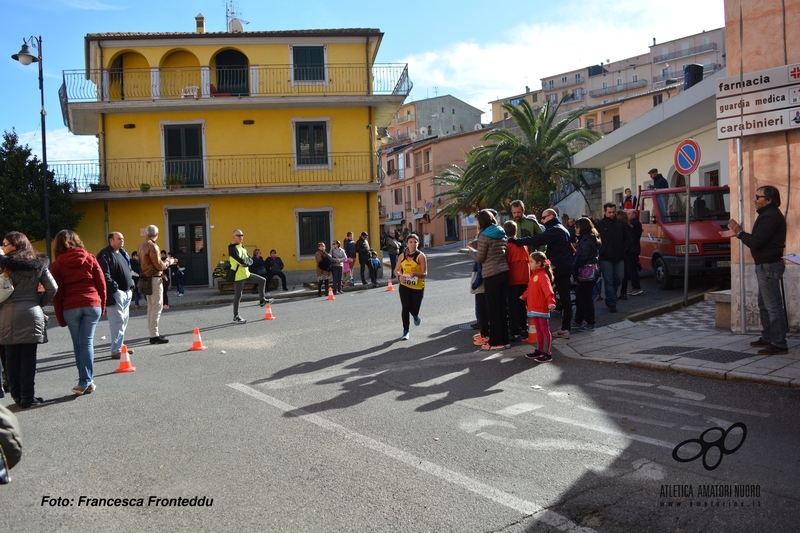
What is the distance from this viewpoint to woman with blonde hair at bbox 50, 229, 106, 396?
7.26m

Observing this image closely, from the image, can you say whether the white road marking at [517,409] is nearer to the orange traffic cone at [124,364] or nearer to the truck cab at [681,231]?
the orange traffic cone at [124,364]

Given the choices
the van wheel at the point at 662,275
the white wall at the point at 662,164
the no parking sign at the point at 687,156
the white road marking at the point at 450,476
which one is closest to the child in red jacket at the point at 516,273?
the white road marking at the point at 450,476

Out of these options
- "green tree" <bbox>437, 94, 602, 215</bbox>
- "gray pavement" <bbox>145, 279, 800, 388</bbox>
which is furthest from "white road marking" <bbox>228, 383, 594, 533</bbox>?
"green tree" <bbox>437, 94, 602, 215</bbox>

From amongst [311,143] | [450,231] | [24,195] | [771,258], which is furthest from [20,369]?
[450,231]

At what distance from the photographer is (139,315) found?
1731cm

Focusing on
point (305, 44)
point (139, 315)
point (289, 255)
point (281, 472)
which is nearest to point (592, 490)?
point (281, 472)

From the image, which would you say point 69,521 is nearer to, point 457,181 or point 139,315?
point 139,315

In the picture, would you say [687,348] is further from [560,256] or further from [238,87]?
[238,87]

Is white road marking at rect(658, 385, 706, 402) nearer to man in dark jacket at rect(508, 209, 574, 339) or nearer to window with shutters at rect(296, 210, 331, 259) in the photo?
man in dark jacket at rect(508, 209, 574, 339)

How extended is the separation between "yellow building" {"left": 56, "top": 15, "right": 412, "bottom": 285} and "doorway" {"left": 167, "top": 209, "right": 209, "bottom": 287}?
0.13 feet

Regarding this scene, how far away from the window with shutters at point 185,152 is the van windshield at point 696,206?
18.3m

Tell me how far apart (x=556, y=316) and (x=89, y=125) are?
23962 millimetres

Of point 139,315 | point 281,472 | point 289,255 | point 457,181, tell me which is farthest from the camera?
point 457,181

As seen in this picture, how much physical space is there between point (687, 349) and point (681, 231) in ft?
20.3
